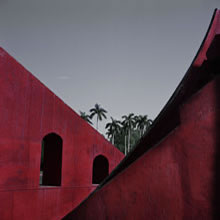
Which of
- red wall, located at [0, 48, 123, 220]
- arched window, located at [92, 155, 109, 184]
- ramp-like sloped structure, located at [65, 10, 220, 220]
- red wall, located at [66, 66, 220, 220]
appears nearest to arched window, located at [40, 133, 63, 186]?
red wall, located at [0, 48, 123, 220]

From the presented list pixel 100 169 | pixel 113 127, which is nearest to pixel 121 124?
pixel 113 127

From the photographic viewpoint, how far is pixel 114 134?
160 feet

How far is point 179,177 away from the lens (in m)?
2.78

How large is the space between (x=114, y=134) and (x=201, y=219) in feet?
151

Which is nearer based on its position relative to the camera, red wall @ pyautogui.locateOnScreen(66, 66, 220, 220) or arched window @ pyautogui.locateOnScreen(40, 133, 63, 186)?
red wall @ pyautogui.locateOnScreen(66, 66, 220, 220)

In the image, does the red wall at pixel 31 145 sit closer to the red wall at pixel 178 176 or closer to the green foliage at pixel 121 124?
the red wall at pixel 178 176

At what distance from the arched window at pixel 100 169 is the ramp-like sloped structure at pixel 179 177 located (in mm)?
7407

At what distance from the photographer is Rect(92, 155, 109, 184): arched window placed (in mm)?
10682

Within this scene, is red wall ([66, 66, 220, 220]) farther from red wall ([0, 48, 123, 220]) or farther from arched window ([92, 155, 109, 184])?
arched window ([92, 155, 109, 184])

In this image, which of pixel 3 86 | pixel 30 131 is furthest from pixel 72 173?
pixel 3 86

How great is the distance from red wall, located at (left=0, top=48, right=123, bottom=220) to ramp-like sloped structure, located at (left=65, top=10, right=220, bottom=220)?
3.84 metres

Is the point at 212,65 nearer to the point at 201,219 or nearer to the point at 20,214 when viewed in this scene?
the point at 201,219

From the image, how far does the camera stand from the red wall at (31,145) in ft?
21.2

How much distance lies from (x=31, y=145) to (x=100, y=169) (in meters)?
4.54
